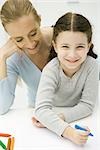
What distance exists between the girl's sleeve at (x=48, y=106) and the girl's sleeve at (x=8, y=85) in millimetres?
87

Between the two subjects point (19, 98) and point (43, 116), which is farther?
point (19, 98)

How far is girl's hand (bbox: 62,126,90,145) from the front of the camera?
452 mm

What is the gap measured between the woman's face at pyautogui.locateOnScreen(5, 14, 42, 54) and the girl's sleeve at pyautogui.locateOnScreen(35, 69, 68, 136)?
64 millimetres

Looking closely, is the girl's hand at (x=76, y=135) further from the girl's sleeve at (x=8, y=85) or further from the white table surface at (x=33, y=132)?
the girl's sleeve at (x=8, y=85)

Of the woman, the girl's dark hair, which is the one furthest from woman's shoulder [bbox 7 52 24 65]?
the girl's dark hair

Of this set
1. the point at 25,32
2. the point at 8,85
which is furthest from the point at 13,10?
the point at 8,85

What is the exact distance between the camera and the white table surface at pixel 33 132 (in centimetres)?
46

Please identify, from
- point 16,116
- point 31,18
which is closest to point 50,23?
point 31,18

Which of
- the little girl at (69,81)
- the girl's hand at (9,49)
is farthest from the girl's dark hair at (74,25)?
the girl's hand at (9,49)

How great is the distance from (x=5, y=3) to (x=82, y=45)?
151mm

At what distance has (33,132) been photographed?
50 centimetres

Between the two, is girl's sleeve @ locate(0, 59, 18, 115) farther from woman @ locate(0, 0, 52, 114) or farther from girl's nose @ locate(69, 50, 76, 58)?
girl's nose @ locate(69, 50, 76, 58)

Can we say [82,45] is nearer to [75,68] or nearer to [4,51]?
[75,68]

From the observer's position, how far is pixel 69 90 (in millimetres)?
562
